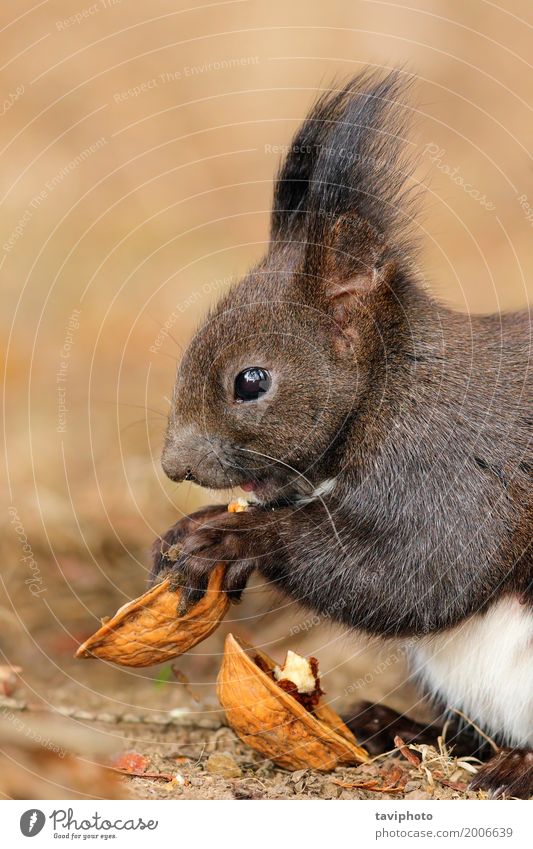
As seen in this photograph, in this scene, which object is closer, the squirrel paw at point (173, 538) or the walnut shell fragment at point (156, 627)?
the walnut shell fragment at point (156, 627)

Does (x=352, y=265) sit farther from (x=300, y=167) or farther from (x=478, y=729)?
(x=478, y=729)

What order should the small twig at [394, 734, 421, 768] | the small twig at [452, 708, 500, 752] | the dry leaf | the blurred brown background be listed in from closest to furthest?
the dry leaf
the small twig at [394, 734, 421, 768]
the small twig at [452, 708, 500, 752]
the blurred brown background

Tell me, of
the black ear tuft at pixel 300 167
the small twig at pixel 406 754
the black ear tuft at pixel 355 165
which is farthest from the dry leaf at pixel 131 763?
the black ear tuft at pixel 300 167

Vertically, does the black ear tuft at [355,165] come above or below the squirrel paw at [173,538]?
above

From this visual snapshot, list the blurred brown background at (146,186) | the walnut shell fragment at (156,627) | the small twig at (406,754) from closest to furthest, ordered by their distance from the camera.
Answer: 1. the walnut shell fragment at (156,627)
2. the small twig at (406,754)
3. the blurred brown background at (146,186)

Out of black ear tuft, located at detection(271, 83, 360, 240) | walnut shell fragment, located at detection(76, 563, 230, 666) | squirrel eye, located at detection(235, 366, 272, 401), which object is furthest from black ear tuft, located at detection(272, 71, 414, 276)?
walnut shell fragment, located at detection(76, 563, 230, 666)

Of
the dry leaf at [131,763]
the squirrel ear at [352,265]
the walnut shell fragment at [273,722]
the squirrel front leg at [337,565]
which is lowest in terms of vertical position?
the dry leaf at [131,763]

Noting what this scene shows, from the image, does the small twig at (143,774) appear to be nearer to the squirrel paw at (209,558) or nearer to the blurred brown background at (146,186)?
the squirrel paw at (209,558)

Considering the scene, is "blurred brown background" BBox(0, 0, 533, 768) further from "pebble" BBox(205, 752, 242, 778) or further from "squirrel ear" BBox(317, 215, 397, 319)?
"squirrel ear" BBox(317, 215, 397, 319)
